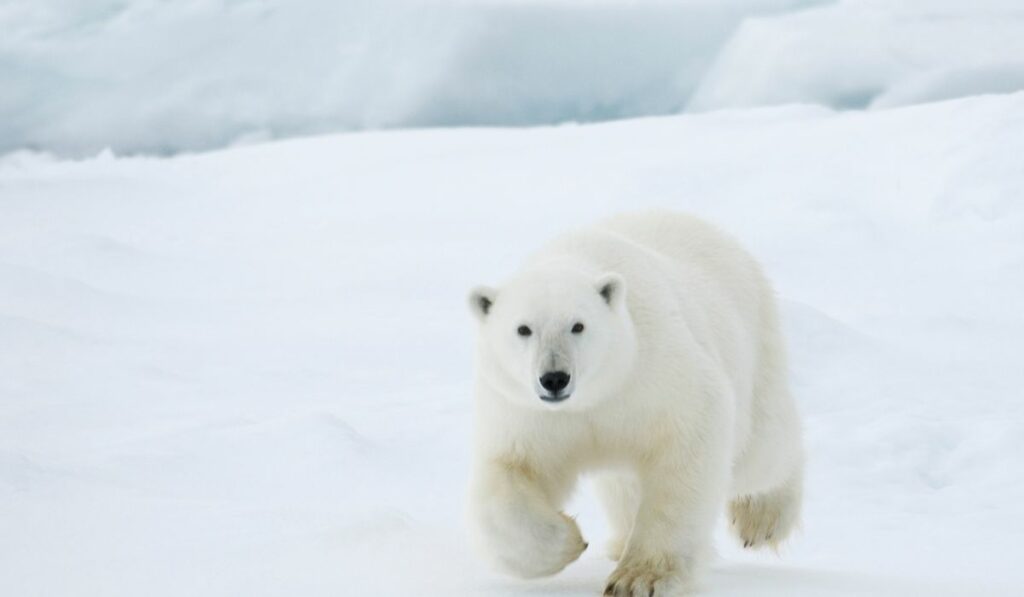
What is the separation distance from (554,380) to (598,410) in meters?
0.34

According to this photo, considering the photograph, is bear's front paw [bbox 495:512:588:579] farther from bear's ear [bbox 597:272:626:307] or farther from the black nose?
bear's ear [bbox 597:272:626:307]

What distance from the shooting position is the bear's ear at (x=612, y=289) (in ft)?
12.1

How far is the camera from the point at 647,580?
11.6 ft

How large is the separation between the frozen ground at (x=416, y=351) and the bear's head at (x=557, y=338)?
54 centimetres

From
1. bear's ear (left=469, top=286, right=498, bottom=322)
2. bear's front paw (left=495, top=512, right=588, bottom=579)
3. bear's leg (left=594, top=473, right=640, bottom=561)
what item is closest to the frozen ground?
bear's front paw (left=495, top=512, right=588, bottom=579)

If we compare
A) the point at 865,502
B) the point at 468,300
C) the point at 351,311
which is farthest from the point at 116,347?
the point at 468,300

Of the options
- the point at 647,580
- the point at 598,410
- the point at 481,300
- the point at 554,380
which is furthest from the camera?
the point at 481,300

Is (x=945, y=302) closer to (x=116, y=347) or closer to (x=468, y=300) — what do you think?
(x=116, y=347)

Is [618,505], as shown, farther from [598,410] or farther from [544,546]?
[544,546]

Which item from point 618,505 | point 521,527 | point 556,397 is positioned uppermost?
point 618,505

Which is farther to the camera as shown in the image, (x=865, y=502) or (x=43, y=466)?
(x=865, y=502)

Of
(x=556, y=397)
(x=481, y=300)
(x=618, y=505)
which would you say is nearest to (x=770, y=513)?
(x=618, y=505)

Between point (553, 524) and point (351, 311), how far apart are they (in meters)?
10.7

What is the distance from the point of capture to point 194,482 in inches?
284
